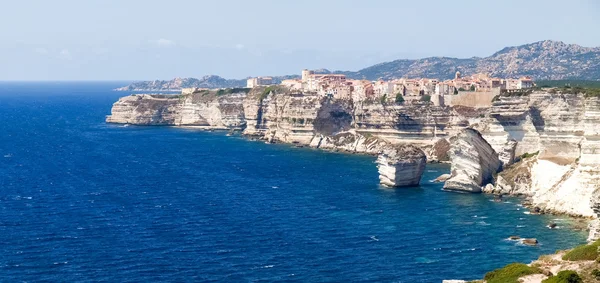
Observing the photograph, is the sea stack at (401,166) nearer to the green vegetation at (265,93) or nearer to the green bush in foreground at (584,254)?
the green bush in foreground at (584,254)

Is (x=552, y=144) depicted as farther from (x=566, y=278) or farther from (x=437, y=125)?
(x=566, y=278)

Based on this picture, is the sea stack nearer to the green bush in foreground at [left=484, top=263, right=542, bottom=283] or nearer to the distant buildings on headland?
the distant buildings on headland

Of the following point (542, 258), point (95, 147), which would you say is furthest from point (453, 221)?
point (95, 147)

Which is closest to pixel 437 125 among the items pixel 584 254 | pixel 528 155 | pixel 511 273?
pixel 528 155

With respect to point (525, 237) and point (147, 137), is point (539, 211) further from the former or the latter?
point (147, 137)

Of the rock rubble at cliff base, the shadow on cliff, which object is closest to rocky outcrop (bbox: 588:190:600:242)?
the rock rubble at cliff base
